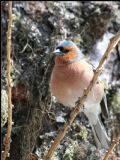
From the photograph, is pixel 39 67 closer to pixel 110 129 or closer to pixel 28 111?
pixel 28 111

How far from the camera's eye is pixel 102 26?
422 centimetres

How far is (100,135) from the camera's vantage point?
3.12 metres

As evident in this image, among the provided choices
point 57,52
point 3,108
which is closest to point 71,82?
point 57,52

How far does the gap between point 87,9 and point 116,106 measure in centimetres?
125

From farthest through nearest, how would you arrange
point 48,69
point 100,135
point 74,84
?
point 48,69
point 100,135
point 74,84

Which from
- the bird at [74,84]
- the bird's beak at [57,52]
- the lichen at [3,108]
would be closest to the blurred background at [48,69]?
the lichen at [3,108]

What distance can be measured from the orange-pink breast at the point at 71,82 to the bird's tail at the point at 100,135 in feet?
0.90

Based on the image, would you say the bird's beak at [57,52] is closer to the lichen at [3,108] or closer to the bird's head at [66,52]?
the bird's head at [66,52]

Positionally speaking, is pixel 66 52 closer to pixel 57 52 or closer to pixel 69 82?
pixel 57 52

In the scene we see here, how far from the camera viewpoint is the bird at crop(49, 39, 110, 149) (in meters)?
2.98

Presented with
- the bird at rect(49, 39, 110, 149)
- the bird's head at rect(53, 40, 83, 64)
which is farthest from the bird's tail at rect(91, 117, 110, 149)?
the bird's head at rect(53, 40, 83, 64)

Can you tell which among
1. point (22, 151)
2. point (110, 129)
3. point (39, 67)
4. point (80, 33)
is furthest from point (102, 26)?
point (22, 151)

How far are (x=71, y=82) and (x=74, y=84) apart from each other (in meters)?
0.03

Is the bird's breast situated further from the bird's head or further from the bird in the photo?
the bird's head
